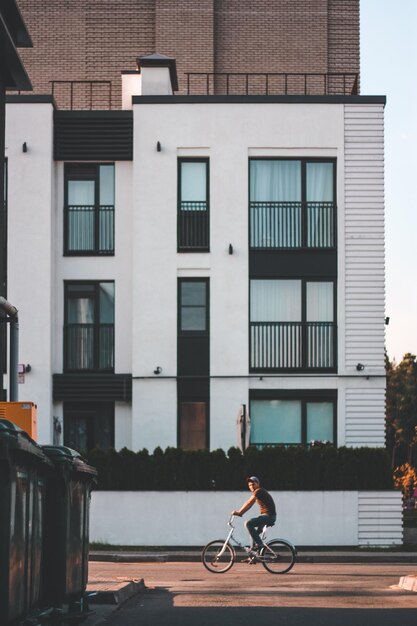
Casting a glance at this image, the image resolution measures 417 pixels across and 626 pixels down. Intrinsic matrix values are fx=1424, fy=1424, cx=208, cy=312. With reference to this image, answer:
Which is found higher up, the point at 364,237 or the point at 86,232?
the point at 86,232

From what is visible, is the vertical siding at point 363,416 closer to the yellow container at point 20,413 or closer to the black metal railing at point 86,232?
the black metal railing at point 86,232

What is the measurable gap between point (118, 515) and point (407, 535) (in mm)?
9623

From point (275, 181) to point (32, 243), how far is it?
20.7ft

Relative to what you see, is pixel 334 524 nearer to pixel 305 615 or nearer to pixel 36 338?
pixel 36 338

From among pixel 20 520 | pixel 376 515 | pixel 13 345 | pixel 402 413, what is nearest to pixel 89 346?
pixel 376 515

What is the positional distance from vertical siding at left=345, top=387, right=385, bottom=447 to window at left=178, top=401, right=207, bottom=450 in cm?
355

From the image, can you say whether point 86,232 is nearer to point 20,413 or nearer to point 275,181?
point 275,181

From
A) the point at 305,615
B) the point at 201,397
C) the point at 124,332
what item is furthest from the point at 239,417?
the point at 305,615

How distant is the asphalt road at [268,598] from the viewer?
52.1ft

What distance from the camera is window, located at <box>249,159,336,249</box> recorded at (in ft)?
118

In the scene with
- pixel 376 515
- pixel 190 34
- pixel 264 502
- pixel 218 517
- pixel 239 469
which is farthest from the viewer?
pixel 190 34

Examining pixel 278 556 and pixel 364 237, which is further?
pixel 364 237

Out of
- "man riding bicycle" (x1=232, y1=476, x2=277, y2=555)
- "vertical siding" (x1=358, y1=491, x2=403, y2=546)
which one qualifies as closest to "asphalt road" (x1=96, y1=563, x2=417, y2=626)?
"man riding bicycle" (x1=232, y1=476, x2=277, y2=555)

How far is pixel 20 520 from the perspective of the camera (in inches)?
421
